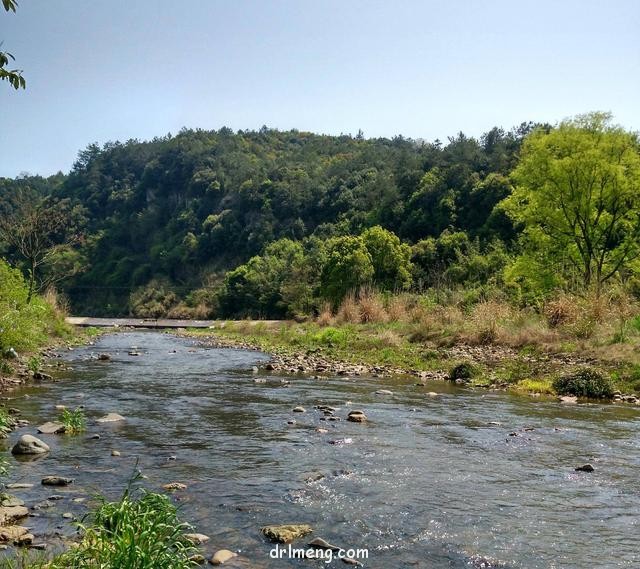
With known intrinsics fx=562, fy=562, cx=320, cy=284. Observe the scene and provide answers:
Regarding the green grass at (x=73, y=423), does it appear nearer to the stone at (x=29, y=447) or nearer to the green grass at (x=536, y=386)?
the stone at (x=29, y=447)

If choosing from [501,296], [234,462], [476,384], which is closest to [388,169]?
[501,296]

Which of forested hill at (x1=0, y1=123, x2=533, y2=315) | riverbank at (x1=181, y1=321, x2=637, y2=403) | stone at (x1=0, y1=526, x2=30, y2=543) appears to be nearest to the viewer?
stone at (x1=0, y1=526, x2=30, y2=543)

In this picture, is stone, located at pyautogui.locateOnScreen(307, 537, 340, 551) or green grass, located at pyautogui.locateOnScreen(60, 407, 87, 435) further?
green grass, located at pyautogui.locateOnScreen(60, 407, 87, 435)

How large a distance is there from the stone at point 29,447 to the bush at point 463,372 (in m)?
12.4

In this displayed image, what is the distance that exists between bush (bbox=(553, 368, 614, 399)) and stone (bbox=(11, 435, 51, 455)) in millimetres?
12342

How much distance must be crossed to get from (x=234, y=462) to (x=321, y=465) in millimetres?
1362

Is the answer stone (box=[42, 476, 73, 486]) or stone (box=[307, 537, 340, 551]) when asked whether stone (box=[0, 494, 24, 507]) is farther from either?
stone (box=[307, 537, 340, 551])

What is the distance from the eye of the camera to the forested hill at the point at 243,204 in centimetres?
7694

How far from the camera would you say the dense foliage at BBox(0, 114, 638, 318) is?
32.6m

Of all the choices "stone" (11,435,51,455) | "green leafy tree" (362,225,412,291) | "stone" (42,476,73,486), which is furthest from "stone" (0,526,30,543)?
"green leafy tree" (362,225,412,291)

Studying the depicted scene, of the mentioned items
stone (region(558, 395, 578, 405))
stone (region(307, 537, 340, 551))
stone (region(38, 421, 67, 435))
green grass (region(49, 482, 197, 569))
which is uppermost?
green grass (region(49, 482, 197, 569))

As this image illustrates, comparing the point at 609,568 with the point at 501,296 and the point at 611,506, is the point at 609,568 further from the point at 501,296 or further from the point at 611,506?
the point at 501,296

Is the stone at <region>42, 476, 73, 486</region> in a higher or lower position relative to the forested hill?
lower

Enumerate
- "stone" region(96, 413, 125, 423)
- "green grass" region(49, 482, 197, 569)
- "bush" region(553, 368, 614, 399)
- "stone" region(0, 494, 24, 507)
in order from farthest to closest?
"bush" region(553, 368, 614, 399), "stone" region(96, 413, 125, 423), "stone" region(0, 494, 24, 507), "green grass" region(49, 482, 197, 569)
